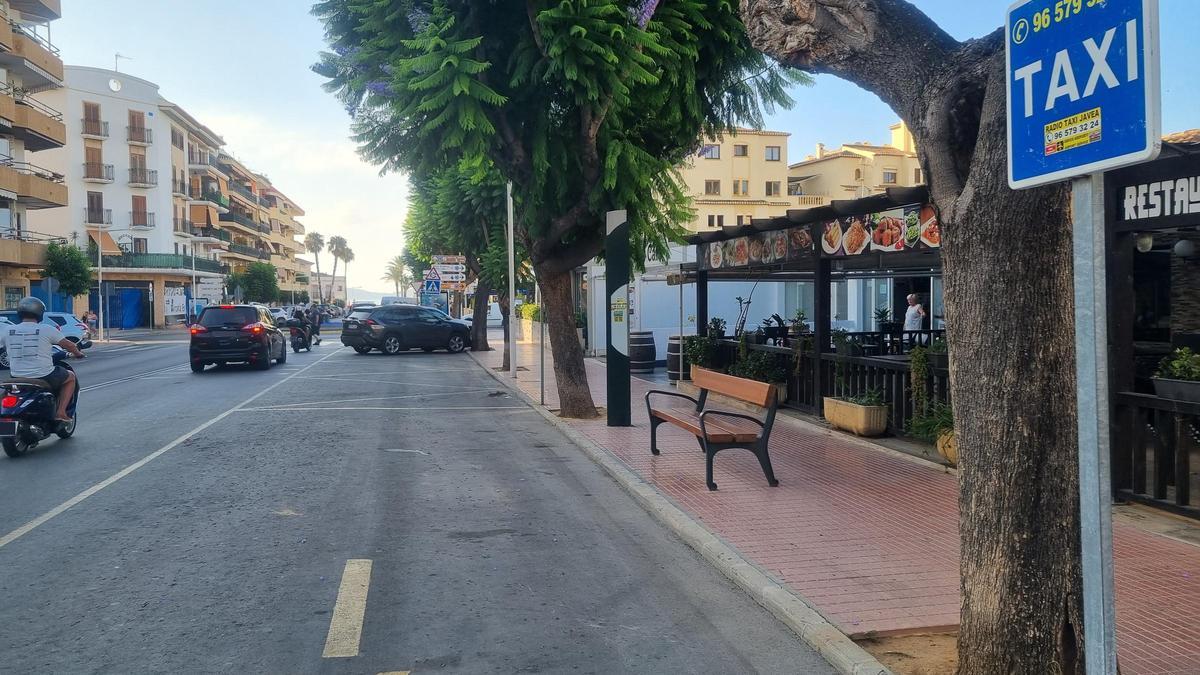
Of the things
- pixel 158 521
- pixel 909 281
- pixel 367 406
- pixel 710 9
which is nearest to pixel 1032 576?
pixel 158 521

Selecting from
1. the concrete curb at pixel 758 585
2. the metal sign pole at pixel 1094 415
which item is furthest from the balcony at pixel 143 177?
the metal sign pole at pixel 1094 415

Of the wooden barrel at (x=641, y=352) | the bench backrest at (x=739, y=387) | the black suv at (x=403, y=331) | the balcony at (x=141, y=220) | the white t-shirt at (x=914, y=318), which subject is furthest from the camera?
the balcony at (x=141, y=220)

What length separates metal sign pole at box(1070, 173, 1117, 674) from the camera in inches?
103

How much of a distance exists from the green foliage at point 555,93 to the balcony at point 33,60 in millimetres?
32447

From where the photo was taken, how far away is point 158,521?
6.99 m

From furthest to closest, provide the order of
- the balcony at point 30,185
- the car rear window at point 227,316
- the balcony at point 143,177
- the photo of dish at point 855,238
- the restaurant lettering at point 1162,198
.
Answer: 1. the balcony at point 143,177
2. the balcony at point 30,185
3. the car rear window at point 227,316
4. the photo of dish at point 855,238
5. the restaurant lettering at point 1162,198

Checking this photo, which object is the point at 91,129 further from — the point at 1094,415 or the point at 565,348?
the point at 1094,415

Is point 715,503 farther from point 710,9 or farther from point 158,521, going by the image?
point 710,9

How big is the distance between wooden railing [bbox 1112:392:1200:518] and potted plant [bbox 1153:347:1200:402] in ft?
0.26

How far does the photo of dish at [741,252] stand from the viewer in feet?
46.4

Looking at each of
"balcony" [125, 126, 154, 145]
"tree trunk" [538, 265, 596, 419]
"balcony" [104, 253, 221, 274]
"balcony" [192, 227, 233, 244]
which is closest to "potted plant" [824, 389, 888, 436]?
"tree trunk" [538, 265, 596, 419]

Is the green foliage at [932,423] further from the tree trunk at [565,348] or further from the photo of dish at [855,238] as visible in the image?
the tree trunk at [565,348]

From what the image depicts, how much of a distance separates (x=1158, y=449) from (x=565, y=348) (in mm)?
8313

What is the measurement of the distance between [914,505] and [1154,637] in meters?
2.99
